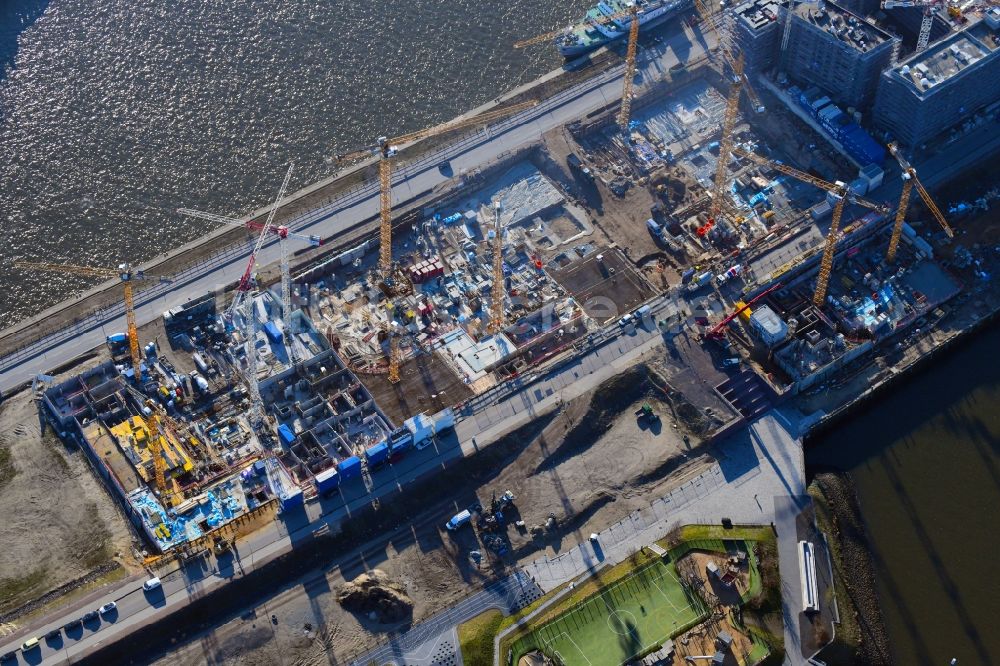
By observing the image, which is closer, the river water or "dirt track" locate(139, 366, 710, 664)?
"dirt track" locate(139, 366, 710, 664)

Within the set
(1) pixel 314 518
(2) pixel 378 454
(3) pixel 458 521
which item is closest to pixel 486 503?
(3) pixel 458 521

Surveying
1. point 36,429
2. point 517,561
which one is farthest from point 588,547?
point 36,429

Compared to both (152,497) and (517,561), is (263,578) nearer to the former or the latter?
(152,497)

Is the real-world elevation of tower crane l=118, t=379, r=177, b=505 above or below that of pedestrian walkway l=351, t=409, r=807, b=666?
above

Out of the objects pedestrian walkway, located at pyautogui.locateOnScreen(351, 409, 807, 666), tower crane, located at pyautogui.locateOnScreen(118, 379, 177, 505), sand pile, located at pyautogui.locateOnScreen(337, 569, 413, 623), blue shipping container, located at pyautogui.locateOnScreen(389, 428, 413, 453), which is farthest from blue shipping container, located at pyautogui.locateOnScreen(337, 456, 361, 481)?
tower crane, located at pyautogui.locateOnScreen(118, 379, 177, 505)

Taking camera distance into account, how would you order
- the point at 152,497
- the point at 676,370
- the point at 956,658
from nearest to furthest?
the point at 956,658
the point at 152,497
the point at 676,370

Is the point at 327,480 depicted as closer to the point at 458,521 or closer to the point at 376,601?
the point at 376,601

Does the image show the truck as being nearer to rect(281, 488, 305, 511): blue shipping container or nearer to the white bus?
rect(281, 488, 305, 511): blue shipping container
